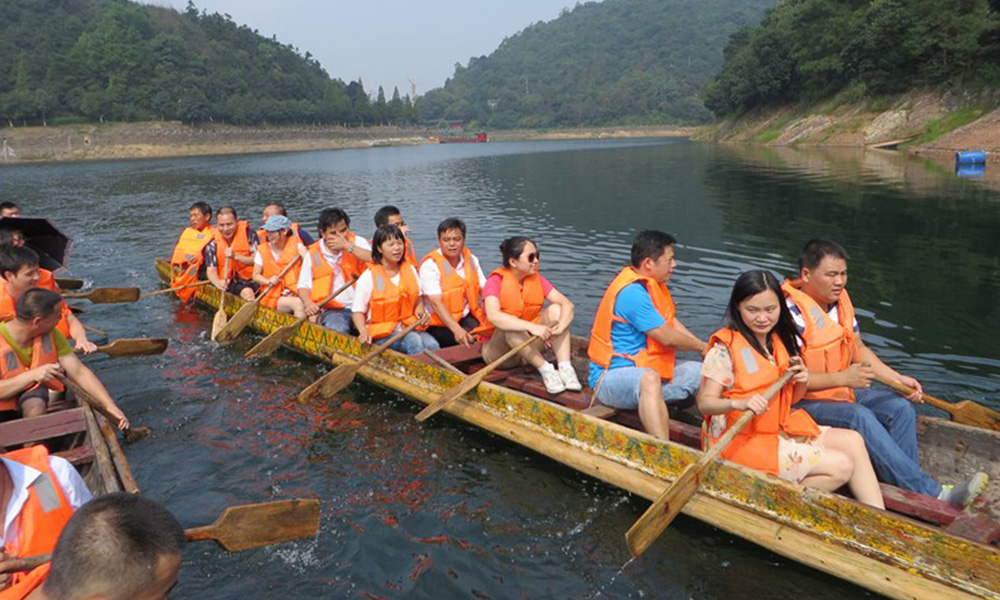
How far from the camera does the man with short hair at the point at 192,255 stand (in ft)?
41.8

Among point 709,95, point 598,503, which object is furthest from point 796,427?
point 709,95

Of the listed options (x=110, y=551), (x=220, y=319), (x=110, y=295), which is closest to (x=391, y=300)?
(x=220, y=319)

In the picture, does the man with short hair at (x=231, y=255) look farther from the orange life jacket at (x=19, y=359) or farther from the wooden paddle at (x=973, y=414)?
the wooden paddle at (x=973, y=414)

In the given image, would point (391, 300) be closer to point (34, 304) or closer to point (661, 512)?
point (34, 304)

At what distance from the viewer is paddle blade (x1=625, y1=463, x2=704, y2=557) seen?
14.0 feet

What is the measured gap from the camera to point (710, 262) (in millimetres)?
15305

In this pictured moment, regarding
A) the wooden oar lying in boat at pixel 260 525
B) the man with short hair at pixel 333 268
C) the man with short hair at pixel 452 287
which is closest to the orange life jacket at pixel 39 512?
the wooden oar lying in boat at pixel 260 525

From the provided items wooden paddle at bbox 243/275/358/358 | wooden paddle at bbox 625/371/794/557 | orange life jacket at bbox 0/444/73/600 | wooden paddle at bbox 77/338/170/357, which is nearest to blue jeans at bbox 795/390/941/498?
wooden paddle at bbox 625/371/794/557

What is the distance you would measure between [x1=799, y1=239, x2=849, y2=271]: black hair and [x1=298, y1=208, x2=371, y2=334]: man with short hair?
5900 millimetres

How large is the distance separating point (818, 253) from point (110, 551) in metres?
4.92

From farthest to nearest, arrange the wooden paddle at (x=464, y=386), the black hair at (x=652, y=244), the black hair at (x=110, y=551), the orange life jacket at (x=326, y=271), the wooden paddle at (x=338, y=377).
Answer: the orange life jacket at (x=326, y=271) < the wooden paddle at (x=338, y=377) < the wooden paddle at (x=464, y=386) < the black hair at (x=652, y=244) < the black hair at (x=110, y=551)

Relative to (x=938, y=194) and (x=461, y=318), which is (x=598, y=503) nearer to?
(x=461, y=318)

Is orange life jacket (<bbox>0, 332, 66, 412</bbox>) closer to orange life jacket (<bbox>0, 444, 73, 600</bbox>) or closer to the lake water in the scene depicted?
the lake water

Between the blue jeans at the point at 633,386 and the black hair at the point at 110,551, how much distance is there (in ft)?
13.3
